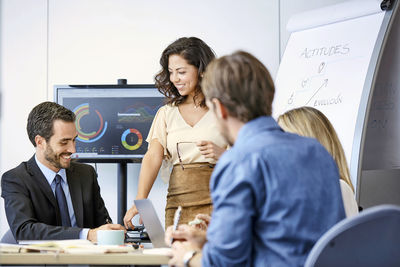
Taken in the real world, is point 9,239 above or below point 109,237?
below

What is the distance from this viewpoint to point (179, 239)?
1.65 m

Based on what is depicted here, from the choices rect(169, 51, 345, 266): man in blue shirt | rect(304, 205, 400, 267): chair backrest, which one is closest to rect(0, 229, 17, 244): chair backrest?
rect(169, 51, 345, 266): man in blue shirt

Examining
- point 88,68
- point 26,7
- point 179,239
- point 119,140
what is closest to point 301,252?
point 179,239

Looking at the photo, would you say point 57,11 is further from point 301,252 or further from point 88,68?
point 301,252

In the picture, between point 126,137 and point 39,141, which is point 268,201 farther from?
point 126,137

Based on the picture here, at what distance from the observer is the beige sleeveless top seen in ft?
8.62

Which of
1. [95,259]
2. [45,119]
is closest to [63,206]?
[45,119]

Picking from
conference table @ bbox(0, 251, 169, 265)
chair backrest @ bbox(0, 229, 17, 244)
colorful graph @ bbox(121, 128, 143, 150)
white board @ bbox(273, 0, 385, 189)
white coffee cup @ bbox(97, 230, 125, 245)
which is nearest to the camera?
conference table @ bbox(0, 251, 169, 265)

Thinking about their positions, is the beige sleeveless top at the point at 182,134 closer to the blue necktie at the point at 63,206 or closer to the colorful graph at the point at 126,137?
the blue necktie at the point at 63,206

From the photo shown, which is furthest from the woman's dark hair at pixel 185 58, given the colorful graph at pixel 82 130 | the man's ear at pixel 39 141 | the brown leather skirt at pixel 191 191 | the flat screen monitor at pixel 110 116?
the colorful graph at pixel 82 130

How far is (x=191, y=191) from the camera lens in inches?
102

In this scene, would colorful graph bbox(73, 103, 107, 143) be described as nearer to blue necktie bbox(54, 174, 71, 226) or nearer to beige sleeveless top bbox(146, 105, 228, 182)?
beige sleeveless top bbox(146, 105, 228, 182)

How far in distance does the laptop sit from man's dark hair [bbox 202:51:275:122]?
1.87ft

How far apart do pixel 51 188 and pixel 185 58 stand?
84cm
